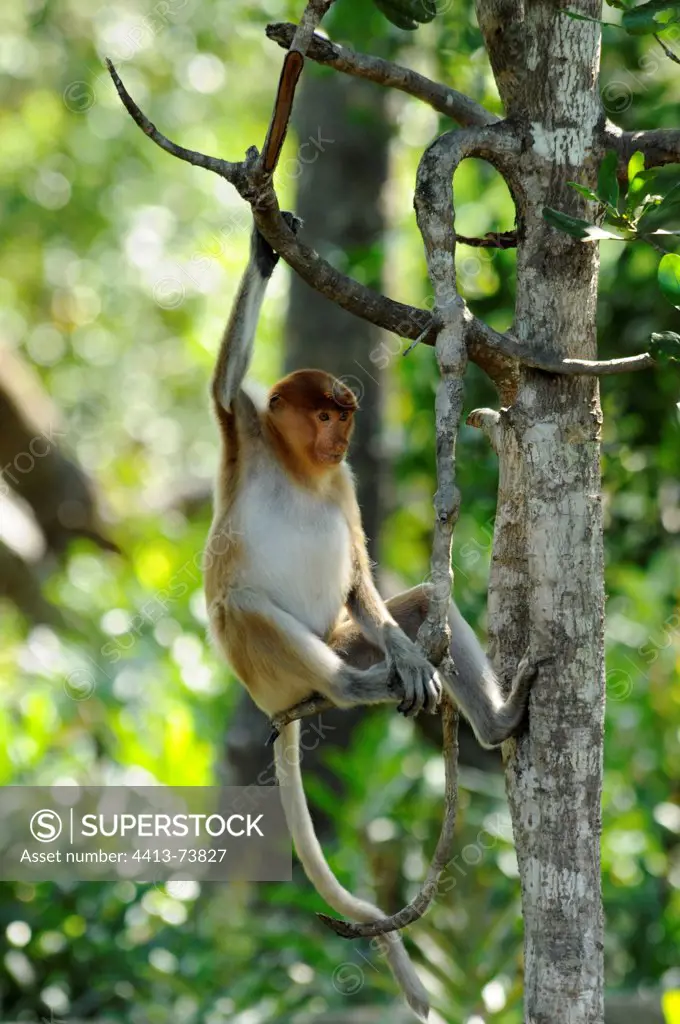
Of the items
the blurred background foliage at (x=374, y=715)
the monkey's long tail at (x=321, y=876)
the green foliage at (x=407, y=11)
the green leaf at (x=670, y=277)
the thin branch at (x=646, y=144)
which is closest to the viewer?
the green leaf at (x=670, y=277)

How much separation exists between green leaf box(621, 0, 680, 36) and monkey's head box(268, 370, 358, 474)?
124 centimetres

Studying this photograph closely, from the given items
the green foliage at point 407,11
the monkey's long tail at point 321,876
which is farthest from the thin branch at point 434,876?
the green foliage at point 407,11

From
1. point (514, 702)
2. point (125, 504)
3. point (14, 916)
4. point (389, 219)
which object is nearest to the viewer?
point (514, 702)

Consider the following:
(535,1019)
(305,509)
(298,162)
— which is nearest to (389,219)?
(298,162)

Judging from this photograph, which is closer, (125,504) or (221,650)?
(221,650)

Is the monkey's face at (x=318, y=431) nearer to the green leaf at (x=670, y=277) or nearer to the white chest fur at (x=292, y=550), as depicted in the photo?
the white chest fur at (x=292, y=550)

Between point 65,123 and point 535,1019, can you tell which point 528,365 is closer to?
point 535,1019

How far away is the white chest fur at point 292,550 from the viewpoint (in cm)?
298

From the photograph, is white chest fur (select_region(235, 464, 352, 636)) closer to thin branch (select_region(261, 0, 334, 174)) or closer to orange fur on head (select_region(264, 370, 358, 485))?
orange fur on head (select_region(264, 370, 358, 485))

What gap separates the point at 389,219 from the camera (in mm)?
6059

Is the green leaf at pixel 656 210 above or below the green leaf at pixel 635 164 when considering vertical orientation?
below

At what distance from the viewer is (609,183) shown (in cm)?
194

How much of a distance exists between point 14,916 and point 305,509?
7.76ft

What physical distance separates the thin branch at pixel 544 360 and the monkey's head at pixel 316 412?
87cm
